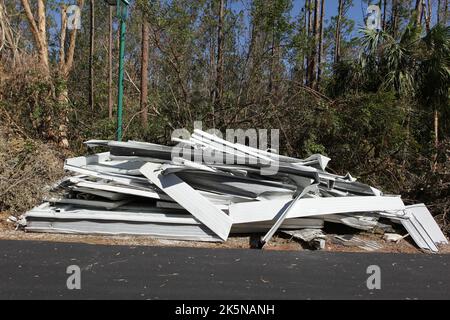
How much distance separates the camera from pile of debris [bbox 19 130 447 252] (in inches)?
192

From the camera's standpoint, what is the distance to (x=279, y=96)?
344 inches

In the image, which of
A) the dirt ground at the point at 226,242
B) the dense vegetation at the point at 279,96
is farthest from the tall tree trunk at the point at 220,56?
the dirt ground at the point at 226,242

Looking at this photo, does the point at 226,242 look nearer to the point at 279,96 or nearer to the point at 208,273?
the point at 208,273

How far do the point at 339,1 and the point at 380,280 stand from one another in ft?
64.0

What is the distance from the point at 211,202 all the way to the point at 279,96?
4290mm

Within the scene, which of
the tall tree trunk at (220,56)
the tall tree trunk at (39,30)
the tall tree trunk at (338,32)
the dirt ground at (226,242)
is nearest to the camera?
the dirt ground at (226,242)

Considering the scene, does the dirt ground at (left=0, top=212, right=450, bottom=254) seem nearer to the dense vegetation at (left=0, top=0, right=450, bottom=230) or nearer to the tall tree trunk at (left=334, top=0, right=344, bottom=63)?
the dense vegetation at (left=0, top=0, right=450, bottom=230)

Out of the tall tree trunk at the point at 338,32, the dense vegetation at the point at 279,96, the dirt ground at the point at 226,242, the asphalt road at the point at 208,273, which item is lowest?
the dirt ground at the point at 226,242

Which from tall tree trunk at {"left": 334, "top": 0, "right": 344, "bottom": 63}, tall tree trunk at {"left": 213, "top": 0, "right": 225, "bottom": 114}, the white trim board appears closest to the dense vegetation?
tall tree trunk at {"left": 213, "top": 0, "right": 225, "bottom": 114}

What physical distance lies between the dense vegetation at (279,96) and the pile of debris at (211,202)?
5.15ft

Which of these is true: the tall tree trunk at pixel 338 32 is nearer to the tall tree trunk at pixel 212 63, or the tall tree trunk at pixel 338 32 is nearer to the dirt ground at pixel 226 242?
the tall tree trunk at pixel 212 63

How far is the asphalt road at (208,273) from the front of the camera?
3.31 metres

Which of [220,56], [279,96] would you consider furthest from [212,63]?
[279,96]
